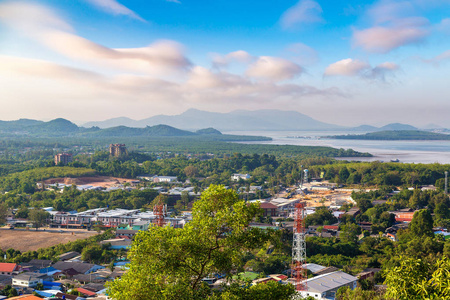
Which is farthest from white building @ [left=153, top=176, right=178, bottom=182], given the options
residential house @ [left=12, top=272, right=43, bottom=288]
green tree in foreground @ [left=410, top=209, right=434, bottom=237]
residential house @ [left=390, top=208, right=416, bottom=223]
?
residential house @ [left=12, top=272, right=43, bottom=288]

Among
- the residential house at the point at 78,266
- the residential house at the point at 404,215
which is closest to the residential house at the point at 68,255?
the residential house at the point at 78,266

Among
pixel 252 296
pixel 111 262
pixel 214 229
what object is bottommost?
pixel 111 262

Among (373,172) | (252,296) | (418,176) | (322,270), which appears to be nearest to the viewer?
(252,296)

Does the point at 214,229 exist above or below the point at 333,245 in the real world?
above

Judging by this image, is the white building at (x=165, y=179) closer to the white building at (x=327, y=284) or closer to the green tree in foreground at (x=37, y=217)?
the green tree in foreground at (x=37, y=217)

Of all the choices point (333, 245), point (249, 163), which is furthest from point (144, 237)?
point (249, 163)

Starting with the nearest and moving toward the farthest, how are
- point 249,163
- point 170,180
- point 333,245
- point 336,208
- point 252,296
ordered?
point 252,296 < point 333,245 < point 336,208 < point 170,180 < point 249,163

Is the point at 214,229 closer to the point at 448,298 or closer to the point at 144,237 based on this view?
the point at 144,237

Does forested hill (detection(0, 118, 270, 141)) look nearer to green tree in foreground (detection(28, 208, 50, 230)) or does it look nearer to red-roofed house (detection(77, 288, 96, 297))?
green tree in foreground (detection(28, 208, 50, 230))
